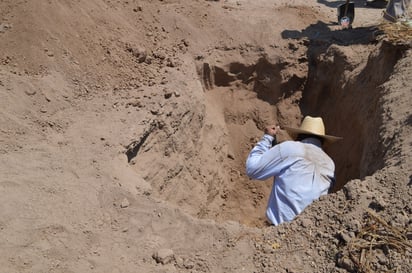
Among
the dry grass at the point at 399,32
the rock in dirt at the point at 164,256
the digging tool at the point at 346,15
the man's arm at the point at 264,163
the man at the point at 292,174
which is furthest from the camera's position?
the digging tool at the point at 346,15

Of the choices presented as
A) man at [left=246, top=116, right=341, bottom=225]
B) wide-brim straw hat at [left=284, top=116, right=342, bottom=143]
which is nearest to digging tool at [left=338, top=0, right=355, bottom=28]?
wide-brim straw hat at [left=284, top=116, right=342, bottom=143]

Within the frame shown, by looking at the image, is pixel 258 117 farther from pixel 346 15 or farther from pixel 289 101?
pixel 346 15

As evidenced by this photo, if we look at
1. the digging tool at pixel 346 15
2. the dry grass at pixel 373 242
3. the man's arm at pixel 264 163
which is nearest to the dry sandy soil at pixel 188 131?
the dry grass at pixel 373 242

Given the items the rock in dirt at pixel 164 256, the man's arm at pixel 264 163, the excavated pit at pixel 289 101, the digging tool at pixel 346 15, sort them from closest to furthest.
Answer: the rock in dirt at pixel 164 256 → the man's arm at pixel 264 163 → the excavated pit at pixel 289 101 → the digging tool at pixel 346 15

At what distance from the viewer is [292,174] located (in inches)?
149

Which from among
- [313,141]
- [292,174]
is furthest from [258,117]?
[292,174]

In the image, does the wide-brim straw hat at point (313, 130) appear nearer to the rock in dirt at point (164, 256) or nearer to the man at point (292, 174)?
the man at point (292, 174)

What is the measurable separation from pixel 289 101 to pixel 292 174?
2.86m

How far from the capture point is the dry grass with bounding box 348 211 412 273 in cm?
277

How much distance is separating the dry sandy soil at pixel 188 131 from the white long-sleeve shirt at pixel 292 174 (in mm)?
348

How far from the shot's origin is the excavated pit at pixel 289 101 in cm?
532

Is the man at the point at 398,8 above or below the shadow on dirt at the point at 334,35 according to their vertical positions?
above

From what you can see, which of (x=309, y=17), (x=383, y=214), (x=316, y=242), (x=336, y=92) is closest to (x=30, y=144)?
(x=316, y=242)

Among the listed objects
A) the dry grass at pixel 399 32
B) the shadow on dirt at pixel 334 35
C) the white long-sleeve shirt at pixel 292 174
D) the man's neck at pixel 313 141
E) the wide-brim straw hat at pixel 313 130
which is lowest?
the white long-sleeve shirt at pixel 292 174
